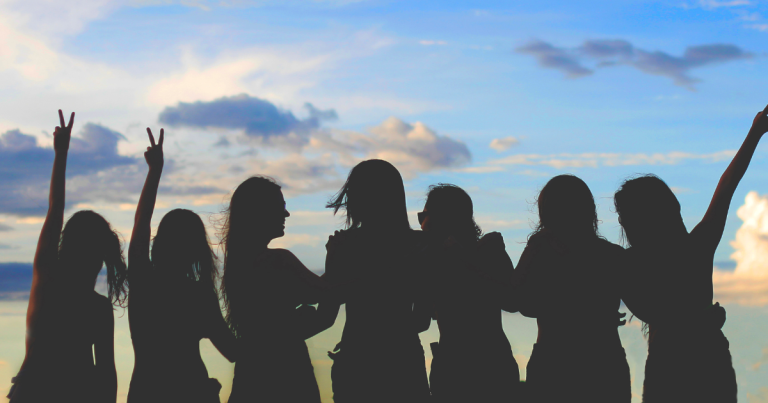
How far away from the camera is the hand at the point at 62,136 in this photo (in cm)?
562

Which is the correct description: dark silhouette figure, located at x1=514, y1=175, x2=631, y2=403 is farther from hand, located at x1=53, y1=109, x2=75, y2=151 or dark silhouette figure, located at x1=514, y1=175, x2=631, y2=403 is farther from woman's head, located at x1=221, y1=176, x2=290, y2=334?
hand, located at x1=53, y1=109, x2=75, y2=151

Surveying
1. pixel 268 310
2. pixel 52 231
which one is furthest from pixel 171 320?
pixel 52 231

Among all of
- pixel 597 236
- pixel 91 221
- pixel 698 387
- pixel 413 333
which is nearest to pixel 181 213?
pixel 91 221

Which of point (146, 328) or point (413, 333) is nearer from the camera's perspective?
point (413, 333)

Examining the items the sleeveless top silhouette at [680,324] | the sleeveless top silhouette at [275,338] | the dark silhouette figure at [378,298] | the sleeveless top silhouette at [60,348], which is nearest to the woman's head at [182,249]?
the sleeveless top silhouette at [275,338]

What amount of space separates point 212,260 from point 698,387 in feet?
13.8

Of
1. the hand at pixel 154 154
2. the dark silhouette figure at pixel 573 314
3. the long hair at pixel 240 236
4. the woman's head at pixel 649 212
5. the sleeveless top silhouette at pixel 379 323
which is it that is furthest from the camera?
the hand at pixel 154 154

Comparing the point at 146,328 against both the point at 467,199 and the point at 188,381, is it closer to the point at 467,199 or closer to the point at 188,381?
the point at 188,381

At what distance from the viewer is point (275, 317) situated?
4.62m

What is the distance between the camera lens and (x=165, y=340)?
4.89 meters

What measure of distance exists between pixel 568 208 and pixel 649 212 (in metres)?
0.85

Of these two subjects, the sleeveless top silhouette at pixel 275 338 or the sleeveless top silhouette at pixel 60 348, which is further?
the sleeveless top silhouette at pixel 60 348

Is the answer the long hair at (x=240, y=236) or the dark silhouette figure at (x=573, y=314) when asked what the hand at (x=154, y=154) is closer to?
the long hair at (x=240, y=236)

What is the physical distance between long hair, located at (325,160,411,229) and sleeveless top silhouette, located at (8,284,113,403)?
2.45 metres
